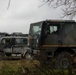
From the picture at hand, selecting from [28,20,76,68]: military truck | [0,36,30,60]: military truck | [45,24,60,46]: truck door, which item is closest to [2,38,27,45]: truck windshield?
[0,36,30,60]: military truck

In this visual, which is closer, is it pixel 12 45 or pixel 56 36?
pixel 56 36

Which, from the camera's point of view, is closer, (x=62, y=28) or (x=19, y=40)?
(x=62, y=28)

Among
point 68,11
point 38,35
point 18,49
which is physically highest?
point 68,11

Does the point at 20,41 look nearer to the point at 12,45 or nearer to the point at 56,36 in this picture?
the point at 12,45

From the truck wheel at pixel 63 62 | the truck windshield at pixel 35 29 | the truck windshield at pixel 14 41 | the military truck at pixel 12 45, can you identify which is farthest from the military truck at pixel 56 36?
the truck windshield at pixel 14 41

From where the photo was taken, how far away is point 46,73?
5.79 meters

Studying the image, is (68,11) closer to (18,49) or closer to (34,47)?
(34,47)

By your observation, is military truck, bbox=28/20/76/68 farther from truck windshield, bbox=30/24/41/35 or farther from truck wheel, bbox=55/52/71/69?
truck wheel, bbox=55/52/71/69

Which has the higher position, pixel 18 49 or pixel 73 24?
pixel 73 24

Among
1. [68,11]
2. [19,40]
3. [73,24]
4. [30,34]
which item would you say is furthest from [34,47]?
[19,40]

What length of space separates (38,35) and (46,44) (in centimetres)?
59

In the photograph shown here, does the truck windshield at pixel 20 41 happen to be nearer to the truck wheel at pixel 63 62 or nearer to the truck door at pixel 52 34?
the truck door at pixel 52 34

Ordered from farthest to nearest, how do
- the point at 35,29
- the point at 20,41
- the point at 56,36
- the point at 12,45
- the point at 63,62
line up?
the point at 20,41, the point at 12,45, the point at 35,29, the point at 56,36, the point at 63,62

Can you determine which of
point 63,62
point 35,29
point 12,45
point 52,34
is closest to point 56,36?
point 52,34
